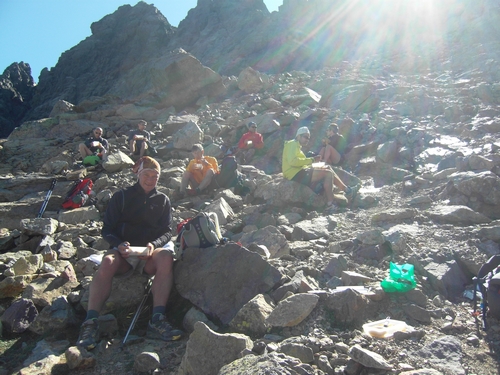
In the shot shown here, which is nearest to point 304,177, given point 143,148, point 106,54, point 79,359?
point 79,359

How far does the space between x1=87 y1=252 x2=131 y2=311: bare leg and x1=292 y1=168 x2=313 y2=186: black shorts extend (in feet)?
15.8

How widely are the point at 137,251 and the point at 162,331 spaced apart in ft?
3.19

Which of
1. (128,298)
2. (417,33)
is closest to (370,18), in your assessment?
(417,33)

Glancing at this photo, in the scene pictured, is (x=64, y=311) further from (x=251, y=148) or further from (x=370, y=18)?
(x=370, y=18)

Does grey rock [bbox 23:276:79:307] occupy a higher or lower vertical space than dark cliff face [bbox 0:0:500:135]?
lower

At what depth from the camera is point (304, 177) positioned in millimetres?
8328

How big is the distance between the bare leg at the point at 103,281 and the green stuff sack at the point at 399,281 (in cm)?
296

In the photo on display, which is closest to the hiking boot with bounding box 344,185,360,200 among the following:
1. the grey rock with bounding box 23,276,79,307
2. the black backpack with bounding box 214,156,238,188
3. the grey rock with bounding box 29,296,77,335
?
the black backpack with bounding box 214,156,238,188

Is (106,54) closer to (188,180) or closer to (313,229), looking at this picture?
(188,180)

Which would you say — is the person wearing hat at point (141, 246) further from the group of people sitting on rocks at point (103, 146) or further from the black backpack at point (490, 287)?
the group of people sitting on rocks at point (103, 146)

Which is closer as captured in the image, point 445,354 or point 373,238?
point 445,354

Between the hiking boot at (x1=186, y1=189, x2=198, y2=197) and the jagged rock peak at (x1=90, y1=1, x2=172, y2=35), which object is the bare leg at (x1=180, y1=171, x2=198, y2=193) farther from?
the jagged rock peak at (x1=90, y1=1, x2=172, y2=35)

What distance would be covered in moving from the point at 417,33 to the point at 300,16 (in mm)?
17083

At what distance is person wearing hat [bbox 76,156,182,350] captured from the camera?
13.1 ft
